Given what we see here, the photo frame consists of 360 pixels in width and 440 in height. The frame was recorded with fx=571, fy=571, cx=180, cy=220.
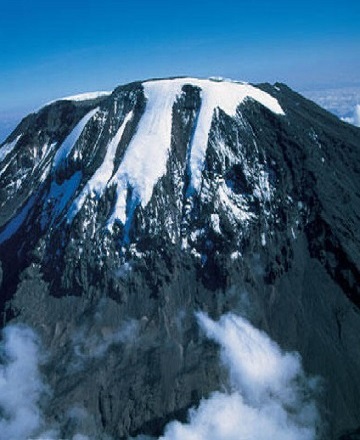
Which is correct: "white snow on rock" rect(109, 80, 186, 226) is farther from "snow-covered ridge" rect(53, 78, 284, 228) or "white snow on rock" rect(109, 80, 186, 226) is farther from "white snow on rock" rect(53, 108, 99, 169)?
"white snow on rock" rect(53, 108, 99, 169)

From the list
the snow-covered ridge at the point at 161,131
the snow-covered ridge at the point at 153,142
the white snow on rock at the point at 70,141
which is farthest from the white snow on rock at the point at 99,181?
the white snow on rock at the point at 70,141

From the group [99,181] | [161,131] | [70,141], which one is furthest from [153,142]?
[70,141]

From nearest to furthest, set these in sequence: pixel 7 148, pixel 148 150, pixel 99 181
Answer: pixel 99 181, pixel 148 150, pixel 7 148

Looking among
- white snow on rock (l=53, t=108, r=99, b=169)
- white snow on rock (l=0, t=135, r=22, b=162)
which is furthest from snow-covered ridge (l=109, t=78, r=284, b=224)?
white snow on rock (l=0, t=135, r=22, b=162)

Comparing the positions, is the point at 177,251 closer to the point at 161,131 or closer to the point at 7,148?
the point at 161,131

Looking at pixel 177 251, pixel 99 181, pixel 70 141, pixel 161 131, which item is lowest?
pixel 177 251

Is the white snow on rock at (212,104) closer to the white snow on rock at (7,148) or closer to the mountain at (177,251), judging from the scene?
the mountain at (177,251)

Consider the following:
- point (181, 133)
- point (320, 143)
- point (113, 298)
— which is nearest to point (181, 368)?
point (113, 298)
